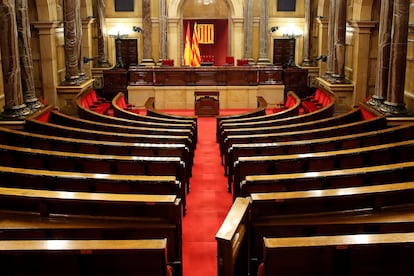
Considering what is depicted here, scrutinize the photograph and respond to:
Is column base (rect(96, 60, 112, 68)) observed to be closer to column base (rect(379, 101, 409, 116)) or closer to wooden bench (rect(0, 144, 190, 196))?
column base (rect(379, 101, 409, 116))

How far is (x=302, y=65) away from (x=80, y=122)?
1121 cm

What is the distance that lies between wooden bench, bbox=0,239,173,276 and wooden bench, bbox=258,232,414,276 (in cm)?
85

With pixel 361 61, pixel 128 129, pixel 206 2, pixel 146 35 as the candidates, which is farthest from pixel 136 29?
pixel 128 129

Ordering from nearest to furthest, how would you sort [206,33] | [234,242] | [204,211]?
[234,242]
[204,211]
[206,33]

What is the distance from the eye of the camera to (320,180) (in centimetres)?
534

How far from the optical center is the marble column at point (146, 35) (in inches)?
733

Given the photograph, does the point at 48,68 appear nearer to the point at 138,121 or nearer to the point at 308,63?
the point at 138,121

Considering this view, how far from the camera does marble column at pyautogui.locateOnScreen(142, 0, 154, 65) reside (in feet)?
61.1

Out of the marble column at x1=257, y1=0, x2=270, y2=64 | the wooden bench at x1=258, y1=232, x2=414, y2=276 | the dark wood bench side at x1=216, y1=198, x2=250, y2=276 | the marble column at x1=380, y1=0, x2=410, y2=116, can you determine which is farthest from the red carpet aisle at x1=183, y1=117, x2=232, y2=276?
the marble column at x1=257, y1=0, x2=270, y2=64

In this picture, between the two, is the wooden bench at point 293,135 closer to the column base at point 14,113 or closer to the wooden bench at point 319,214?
the wooden bench at point 319,214

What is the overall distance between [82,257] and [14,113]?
7063 millimetres

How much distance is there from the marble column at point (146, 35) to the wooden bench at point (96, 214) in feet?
47.0

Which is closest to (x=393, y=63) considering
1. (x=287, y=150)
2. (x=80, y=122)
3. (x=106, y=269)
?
(x=287, y=150)

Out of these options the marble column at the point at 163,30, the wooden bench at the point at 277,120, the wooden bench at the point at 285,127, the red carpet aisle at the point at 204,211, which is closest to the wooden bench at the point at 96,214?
the red carpet aisle at the point at 204,211
